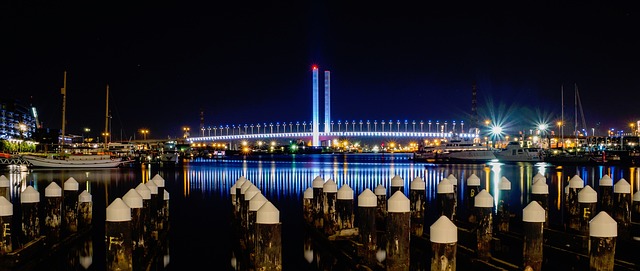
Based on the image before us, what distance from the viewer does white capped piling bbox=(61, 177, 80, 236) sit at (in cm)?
1475

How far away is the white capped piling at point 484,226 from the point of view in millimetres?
11203

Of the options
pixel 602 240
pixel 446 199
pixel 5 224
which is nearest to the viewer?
pixel 602 240

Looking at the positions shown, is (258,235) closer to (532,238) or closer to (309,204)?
(532,238)

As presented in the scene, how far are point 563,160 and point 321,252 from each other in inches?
2878

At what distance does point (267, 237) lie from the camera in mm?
8953

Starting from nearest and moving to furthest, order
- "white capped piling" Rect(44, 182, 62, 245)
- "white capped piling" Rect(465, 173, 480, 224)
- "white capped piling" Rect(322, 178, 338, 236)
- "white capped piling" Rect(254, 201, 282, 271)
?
"white capped piling" Rect(254, 201, 282, 271) → "white capped piling" Rect(44, 182, 62, 245) → "white capped piling" Rect(322, 178, 338, 236) → "white capped piling" Rect(465, 173, 480, 224)

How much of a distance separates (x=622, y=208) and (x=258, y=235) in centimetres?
884

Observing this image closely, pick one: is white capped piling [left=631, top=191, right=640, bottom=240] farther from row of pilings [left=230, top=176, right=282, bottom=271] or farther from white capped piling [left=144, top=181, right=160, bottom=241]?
white capped piling [left=144, top=181, right=160, bottom=241]

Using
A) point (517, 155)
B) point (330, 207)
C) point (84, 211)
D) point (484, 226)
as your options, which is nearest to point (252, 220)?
point (330, 207)

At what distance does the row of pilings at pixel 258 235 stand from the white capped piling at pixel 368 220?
1530mm

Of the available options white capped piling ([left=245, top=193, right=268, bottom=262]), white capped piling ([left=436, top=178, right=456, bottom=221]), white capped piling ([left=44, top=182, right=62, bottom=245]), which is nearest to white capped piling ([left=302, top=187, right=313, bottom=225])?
white capped piling ([left=245, top=193, right=268, bottom=262])

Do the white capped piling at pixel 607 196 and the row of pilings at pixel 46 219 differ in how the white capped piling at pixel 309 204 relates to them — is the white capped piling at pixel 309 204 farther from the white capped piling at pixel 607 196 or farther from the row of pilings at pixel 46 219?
the white capped piling at pixel 607 196

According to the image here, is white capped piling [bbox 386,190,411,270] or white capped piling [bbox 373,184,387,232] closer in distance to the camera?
white capped piling [bbox 386,190,411,270]

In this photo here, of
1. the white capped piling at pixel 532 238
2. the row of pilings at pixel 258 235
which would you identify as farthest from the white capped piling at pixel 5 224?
the white capped piling at pixel 532 238
